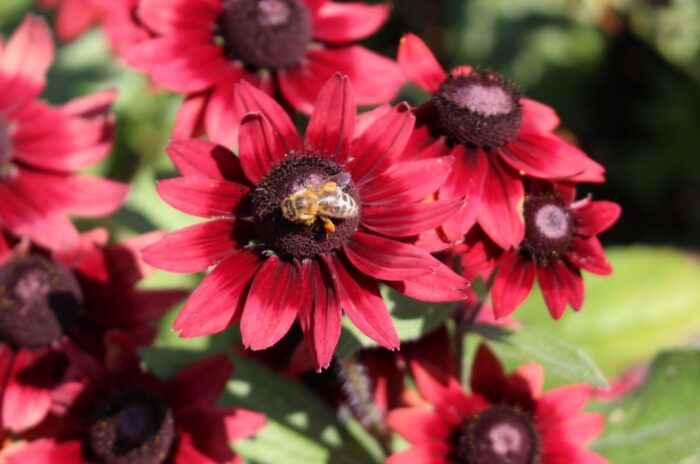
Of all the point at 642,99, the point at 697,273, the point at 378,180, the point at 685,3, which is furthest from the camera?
the point at 642,99

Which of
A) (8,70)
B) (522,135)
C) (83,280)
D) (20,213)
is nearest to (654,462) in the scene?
(522,135)

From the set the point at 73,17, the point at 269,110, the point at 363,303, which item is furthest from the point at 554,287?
the point at 73,17

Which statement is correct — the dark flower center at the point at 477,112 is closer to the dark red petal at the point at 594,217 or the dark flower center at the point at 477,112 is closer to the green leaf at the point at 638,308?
the dark red petal at the point at 594,217

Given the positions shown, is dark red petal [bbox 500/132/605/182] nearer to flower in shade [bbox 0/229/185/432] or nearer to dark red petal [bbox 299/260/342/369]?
dark red petal [bbox 299/260/342/369]

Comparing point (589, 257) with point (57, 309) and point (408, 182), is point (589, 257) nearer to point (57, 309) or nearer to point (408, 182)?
point (408, 182)

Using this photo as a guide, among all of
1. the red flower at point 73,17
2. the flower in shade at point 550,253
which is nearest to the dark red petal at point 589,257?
the flower in shade at point 550,253

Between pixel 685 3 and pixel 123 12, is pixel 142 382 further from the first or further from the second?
pixel 685 3
